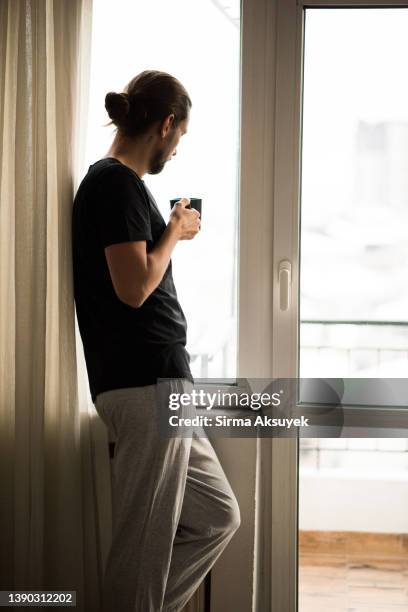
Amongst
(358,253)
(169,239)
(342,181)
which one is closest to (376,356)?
(358,253)

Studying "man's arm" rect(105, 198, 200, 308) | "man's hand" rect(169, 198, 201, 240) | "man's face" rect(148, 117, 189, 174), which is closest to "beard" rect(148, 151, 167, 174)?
"man's face" rect(148, 117, 189, 174)

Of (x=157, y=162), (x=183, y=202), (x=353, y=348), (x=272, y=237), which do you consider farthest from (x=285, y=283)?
(x=157, y=162)

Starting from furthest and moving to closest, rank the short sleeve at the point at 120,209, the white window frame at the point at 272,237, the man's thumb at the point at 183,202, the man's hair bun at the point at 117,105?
the white window frame at the point at 272,237 → the man's thumb at the point at 183,202 → the man's hair bun at the point at 117,105 → the short sleeve at the point at 120,209

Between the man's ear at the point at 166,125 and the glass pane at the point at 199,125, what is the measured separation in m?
0.44

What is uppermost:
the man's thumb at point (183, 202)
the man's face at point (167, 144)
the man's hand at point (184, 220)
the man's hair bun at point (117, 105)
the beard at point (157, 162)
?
the man's hair bun at point (117, 105)

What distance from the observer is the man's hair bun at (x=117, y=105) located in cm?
173

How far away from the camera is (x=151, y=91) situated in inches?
68.8

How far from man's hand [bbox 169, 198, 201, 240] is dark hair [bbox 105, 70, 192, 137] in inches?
8.1

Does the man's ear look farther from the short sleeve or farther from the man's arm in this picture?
the man's arm

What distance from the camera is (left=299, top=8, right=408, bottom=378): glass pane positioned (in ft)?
7.14

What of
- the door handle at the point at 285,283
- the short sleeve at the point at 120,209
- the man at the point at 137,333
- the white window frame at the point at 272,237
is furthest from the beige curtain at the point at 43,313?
the door handle at the point at 285,283

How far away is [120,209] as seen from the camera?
163 cm

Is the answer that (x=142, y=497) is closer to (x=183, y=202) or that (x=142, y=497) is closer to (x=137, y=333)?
(x=137, y=333)

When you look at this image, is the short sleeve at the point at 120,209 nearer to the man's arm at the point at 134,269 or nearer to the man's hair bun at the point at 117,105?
the man's arm at the point at 134,269
